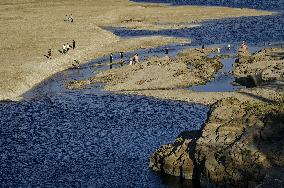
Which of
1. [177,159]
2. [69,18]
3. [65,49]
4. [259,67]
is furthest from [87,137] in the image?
[69,18]

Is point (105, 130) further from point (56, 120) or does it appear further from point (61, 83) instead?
point (61, 83)

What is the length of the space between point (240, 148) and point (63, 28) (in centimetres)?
7110

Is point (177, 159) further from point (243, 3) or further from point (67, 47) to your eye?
point (243, 3)

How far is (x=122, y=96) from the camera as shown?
60500mm

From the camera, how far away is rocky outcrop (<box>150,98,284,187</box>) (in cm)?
3431

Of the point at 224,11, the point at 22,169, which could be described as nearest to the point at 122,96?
the point at 22,169

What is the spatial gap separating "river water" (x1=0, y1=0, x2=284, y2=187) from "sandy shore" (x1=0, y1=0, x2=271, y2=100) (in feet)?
13.8

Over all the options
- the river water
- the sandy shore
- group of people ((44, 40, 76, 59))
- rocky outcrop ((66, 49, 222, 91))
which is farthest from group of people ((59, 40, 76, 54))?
rocky outcrop ((66, 49, 222, 91))

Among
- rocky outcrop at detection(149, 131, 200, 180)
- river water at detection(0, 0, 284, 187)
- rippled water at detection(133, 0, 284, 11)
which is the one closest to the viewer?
rocky outcrop at detection(149, 131, 200, 180)

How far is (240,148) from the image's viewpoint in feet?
115

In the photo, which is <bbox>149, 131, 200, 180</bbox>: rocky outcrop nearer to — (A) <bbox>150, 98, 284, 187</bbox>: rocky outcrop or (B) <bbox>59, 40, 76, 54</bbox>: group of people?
(A) <bbox>150, 98, 284, 187</bbox>: rocky outcrop

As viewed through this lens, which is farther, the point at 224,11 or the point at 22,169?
the point at 224,11

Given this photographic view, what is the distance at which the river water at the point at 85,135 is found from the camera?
125ft

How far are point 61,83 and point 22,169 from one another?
2935 centimetres
